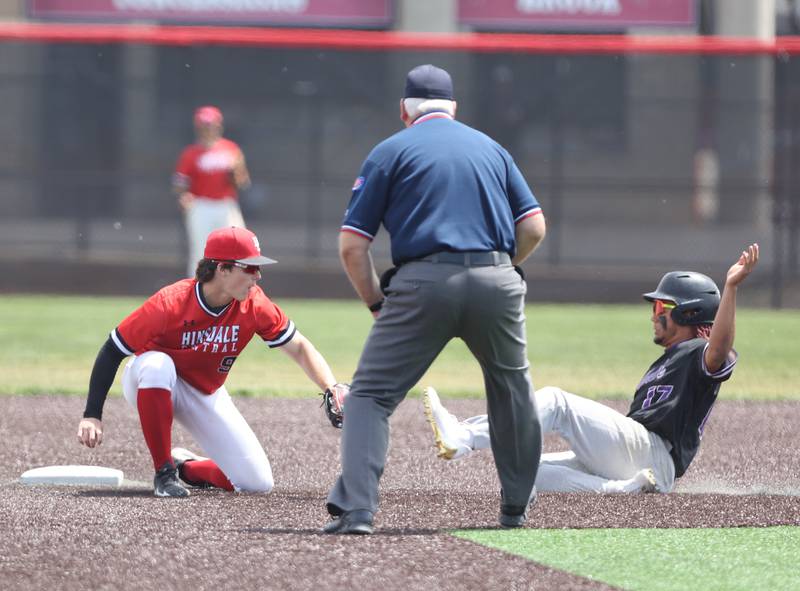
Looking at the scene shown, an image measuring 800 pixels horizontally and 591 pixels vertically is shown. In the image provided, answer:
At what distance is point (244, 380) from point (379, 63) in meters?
6.17

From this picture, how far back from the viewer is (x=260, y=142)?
51.8ft

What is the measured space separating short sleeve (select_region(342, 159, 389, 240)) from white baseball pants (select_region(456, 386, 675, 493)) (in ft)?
4.55

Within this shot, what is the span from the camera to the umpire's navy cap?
205 inches

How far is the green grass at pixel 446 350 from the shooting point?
1012 cm

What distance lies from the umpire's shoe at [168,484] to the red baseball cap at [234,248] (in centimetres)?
91

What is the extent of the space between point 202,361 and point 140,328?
0.39 metres

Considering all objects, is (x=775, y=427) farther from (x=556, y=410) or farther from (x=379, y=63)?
(x=379, y=63)

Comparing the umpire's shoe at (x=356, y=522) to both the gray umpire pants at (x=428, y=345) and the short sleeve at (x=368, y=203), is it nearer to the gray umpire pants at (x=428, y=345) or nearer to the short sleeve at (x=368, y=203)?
the gray umpire pants at (x=428, y=345)

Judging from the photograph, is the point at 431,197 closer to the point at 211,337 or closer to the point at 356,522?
the point at 356,522

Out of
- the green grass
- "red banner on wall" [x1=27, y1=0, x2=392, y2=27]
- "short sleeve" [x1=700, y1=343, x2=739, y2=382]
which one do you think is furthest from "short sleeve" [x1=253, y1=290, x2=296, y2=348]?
"red banner on wall" [x1=27, y1=0, x2=392, y2=27]

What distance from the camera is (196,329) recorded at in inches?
240

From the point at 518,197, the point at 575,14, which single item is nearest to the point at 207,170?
the point at 575,14

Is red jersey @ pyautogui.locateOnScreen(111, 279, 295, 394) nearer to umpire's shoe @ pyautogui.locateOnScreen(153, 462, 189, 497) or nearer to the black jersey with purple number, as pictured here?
umpire's shoe @ pyautogui.locateOnScreen(153, 462, 189, 497)

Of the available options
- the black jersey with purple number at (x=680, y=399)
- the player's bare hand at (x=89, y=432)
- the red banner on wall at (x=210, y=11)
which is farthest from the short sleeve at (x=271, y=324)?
the red banner on wall at (x=210, y=11)
